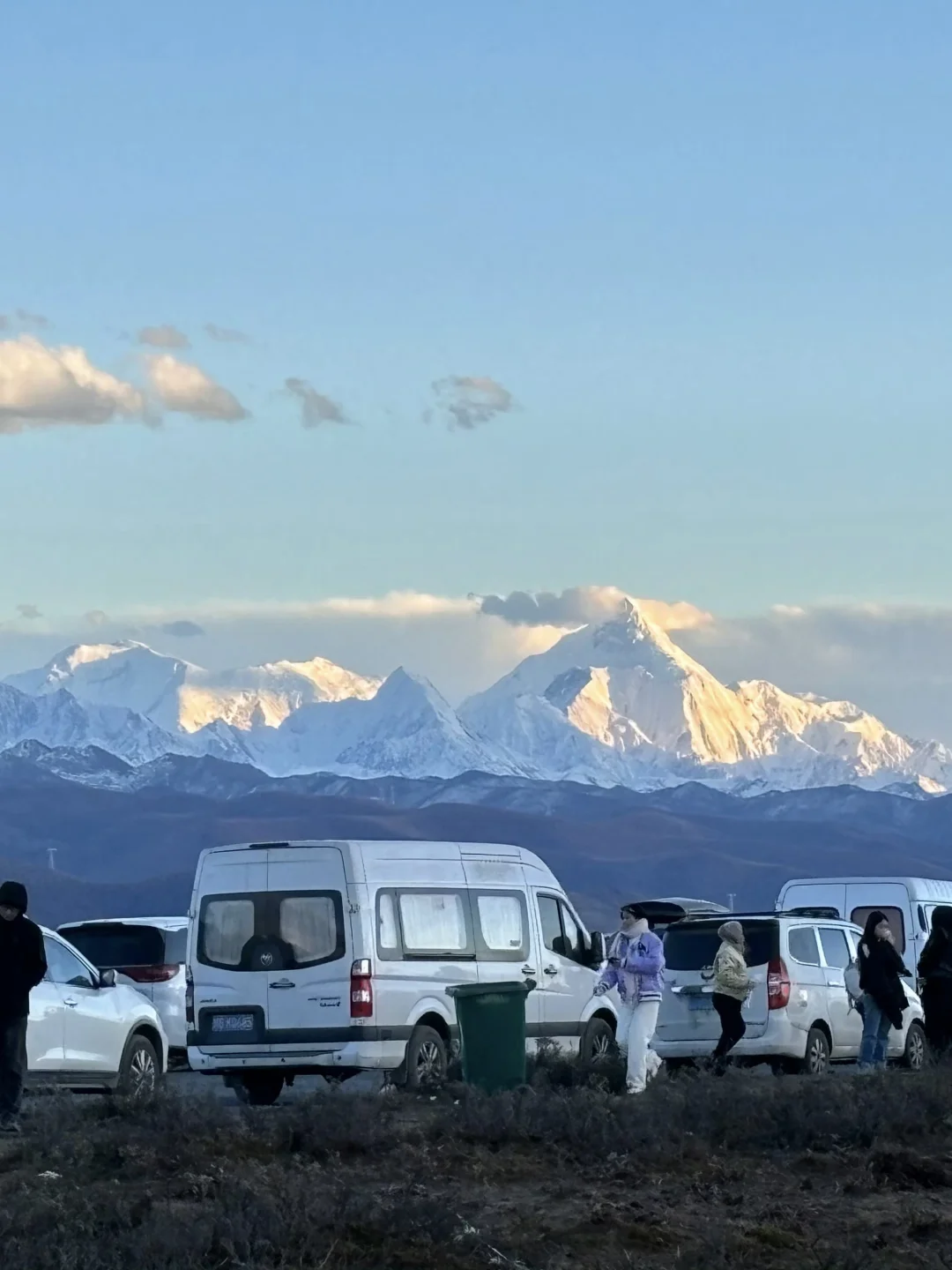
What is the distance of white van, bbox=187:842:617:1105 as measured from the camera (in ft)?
58.5

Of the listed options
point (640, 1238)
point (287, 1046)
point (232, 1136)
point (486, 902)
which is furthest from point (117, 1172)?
point (486, 902)

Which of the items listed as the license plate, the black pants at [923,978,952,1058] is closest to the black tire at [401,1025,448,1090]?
the license plate

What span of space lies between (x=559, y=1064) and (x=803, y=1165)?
5.96 metres

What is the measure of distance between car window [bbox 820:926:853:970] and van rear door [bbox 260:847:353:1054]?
6.65 meters

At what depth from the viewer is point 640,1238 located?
9.80 m

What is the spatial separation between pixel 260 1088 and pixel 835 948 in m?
7.08

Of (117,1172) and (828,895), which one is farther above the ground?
(828,895)

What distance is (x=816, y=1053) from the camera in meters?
21.8

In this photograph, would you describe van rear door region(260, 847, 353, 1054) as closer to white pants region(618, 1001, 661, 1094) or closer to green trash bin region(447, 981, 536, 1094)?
green trash bin region(447, 981, 536, 1094)

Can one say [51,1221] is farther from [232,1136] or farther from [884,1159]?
[884,1159]

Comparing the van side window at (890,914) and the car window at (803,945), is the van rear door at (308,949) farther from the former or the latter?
the van side window at (890,914)

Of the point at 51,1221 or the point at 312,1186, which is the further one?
the point at 312,1186

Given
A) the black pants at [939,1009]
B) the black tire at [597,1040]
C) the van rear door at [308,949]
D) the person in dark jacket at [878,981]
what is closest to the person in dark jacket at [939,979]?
the black pants at [939,1009]

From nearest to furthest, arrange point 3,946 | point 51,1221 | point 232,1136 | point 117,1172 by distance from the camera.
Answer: point 51,1221 < point 117,1172 < point 232,1136 < point 3,946
